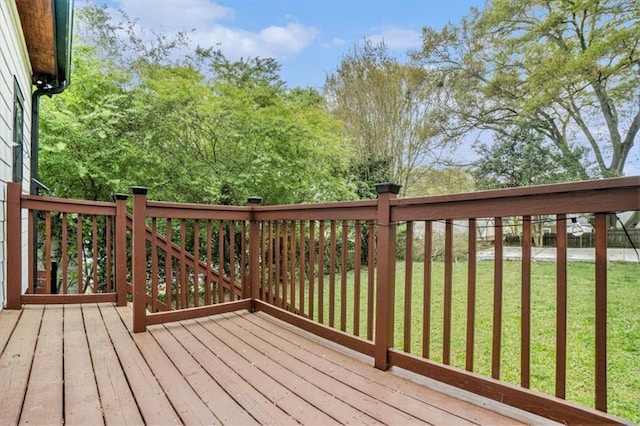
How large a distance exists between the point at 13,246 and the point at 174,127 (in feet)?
11.8

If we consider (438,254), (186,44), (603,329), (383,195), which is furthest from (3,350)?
(438,254)

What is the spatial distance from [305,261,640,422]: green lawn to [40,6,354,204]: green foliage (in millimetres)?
2746

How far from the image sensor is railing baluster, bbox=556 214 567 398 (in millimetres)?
1390

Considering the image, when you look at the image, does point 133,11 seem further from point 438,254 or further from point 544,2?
point 544,2

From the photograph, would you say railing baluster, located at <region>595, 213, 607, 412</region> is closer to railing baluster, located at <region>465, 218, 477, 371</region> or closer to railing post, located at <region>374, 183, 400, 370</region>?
railing baluster, located at <region>465, 218, 477, 371</region>

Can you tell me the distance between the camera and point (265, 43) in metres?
7.02

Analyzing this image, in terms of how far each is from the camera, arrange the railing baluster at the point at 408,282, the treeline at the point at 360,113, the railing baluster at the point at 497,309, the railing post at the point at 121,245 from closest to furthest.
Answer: the railing baluster at the point at 497,309
the railing baluster at the point at 408,282
the railing post at the point at 121,245
the treeline at the point at 360,113

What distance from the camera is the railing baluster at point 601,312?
1299mm

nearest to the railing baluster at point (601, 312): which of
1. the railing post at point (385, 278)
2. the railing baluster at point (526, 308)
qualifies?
the railing baluster at point (526, 308)

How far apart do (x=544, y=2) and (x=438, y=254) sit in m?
7.29

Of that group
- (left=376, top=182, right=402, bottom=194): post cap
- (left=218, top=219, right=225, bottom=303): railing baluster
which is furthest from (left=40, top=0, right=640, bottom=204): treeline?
(left=376, top=182, right=402, bottom=194): post cap

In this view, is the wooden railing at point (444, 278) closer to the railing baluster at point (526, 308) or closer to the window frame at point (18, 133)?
the railing baluster at point (526, 308)

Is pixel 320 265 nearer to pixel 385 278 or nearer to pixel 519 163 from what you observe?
pixel 385 278

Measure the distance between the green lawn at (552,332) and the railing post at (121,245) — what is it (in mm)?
2436
